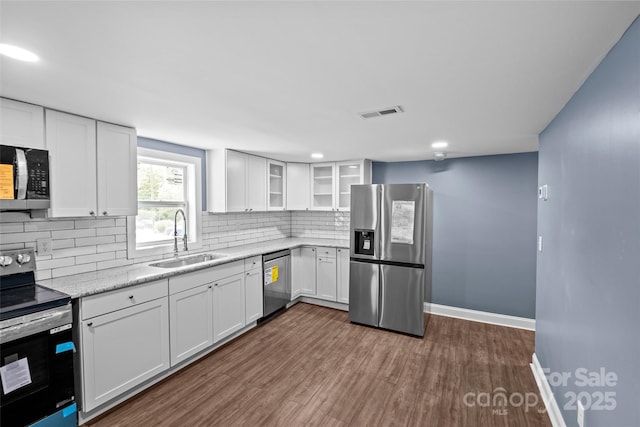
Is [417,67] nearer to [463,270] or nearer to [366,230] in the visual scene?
[366,230]

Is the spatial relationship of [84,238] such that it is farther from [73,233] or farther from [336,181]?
[336,181]

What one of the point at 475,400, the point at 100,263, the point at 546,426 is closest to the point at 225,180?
the point at 100,263

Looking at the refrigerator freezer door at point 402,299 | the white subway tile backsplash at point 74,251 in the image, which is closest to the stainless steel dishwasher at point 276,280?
the refrigerator freezer door at point 402,299

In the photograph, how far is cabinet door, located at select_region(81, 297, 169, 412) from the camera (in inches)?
80.7

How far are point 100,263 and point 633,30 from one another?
146 inches

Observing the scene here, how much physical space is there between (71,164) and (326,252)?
3.13 metres

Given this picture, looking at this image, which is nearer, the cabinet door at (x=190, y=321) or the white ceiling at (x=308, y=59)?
the white ceiling at (x=308, y=59)

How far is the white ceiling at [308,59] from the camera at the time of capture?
109 cm

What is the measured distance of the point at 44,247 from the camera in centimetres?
227

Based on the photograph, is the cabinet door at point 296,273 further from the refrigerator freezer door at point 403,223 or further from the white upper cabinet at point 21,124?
the white upper cabinet at point 21,124

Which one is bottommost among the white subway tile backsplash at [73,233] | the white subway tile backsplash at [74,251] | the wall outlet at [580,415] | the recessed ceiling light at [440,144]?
the wall outlet at [580,415]

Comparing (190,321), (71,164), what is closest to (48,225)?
(71,164)

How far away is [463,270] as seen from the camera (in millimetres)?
4164

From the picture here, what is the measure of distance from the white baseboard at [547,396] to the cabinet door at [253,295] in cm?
291
